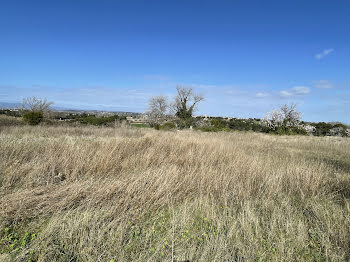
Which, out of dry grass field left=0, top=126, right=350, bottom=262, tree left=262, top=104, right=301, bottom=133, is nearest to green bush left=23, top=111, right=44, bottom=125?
dry grass field left=0, top=126, right=350, bottom=262

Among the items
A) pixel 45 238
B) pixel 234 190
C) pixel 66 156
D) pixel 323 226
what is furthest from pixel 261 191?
pixel 66 156

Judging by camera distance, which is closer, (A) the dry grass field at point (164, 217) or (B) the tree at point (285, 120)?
(A) the dry grass field at point (164, 217)

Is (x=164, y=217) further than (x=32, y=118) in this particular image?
No

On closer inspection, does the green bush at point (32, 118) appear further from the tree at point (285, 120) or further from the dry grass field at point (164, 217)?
the tree at point (285, 120)

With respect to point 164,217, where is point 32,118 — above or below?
above

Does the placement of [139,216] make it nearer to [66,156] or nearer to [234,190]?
[234,190]

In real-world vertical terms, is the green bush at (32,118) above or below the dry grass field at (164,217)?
above

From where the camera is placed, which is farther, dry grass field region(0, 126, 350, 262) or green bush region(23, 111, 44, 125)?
green bush region(23, 111, 44, 125)

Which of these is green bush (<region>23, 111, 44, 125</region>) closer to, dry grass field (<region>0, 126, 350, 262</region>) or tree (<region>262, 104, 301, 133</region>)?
dry grass field (<region>0, 126, 350, 262</region>)

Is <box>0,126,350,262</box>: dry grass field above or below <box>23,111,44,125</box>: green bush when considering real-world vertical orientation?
below

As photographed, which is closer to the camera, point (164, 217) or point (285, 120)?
point (164, 217)

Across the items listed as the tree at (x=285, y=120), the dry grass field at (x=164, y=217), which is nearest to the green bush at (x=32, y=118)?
the dry grass field at (x=164, y=217)

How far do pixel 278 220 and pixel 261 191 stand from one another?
4.29 ft

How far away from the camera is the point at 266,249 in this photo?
210 centimetres
